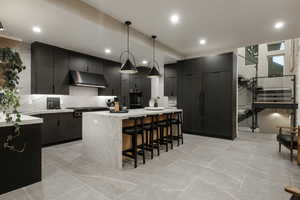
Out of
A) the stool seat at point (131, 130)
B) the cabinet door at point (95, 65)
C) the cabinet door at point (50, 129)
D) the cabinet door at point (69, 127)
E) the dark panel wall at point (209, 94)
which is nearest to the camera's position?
the stool seat at point (131, 130)

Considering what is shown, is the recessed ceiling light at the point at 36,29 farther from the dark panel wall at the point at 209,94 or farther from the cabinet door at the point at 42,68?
the dark panel wall at the point at 209,94

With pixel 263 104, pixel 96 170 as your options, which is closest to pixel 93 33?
pixel 96 170

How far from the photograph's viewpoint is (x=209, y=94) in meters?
5.37

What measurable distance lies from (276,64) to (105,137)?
29.6 feet

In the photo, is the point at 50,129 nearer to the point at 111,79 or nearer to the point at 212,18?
the point at 111,79

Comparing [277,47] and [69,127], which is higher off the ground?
[277,47]

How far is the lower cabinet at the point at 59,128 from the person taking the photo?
162 inches

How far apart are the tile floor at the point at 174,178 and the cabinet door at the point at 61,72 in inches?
72.7

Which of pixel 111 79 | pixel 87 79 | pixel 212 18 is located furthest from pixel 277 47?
pixel 87 79

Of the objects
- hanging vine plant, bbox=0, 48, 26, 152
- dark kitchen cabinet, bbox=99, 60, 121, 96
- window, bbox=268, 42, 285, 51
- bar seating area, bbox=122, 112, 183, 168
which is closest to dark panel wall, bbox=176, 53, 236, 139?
bar seating area, bbox=122, 112, 183, 168

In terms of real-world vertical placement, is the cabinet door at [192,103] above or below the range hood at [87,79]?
below

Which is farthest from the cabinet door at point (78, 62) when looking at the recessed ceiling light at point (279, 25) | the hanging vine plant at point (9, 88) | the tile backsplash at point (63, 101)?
the recessed ceiling light at point (279, 25)

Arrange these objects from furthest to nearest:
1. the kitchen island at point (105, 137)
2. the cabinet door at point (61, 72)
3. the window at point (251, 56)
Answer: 1. the window at point (251, 56)
2. the cabinet door at point (61, 72)
3. the kitchen island at point (105, 137)

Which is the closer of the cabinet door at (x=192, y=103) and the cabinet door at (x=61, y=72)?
the cabinet door at (x=61, y=72)
